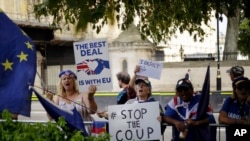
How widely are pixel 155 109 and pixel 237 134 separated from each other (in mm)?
1031

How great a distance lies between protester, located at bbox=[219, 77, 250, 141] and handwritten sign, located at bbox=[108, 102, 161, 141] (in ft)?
2.87

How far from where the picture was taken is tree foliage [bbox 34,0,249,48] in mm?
5922

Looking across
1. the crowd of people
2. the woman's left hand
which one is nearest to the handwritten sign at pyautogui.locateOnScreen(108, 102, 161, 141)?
the crowd of people

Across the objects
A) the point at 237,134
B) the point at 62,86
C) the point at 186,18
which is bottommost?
the point at 237,134

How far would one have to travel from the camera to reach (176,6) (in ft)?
40.7

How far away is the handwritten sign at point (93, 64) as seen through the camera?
711 centimetres

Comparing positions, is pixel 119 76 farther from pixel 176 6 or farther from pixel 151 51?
pixel 151 51

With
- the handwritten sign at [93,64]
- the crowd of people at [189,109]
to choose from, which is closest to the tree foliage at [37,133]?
the crowd of people at [189,109]

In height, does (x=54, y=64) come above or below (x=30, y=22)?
below

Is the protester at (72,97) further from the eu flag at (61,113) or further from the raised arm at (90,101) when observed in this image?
the eu flag at (61,113)

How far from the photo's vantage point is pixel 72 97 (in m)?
6.78

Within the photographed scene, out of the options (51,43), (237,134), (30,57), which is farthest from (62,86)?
(51,43)

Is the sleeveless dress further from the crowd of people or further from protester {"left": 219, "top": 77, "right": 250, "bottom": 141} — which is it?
protester {"left": 219, "top": 77, "right": 250, "bottom": 141}

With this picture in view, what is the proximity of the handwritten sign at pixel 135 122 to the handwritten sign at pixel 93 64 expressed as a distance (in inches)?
40.8
